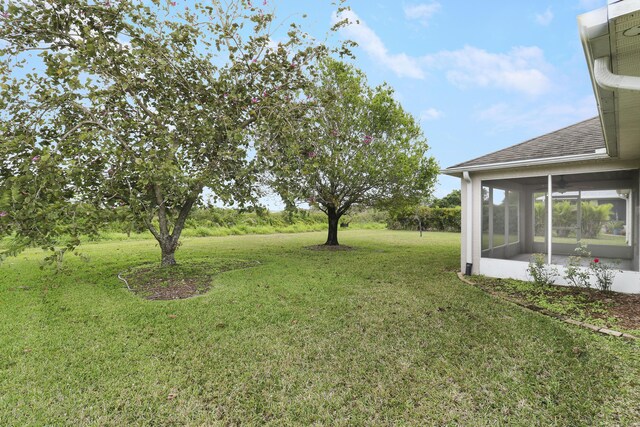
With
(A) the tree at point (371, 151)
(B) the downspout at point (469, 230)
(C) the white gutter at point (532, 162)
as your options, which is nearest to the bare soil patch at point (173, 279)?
(A) the tree at point (371, 151)

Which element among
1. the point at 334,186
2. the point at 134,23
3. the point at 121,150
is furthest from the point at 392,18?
the point at 121,150

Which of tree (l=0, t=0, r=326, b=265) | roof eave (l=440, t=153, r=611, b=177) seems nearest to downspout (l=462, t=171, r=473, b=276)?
roof eave (l=440, t=153, r=611, b=177)

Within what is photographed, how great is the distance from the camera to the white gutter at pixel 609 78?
2.52 meters

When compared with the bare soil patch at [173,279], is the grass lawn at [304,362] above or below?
below

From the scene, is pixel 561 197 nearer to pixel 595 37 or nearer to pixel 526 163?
pixel 526 163

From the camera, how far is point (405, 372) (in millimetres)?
3449

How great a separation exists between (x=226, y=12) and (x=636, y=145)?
8.57 meters

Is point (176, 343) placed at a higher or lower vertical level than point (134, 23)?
lower

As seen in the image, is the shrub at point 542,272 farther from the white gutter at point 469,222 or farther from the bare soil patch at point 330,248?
the bare soil patch at point 330,248

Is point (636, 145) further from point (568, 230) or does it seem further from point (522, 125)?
point (522, 125)

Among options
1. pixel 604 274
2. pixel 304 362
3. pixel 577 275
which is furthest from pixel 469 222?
pixel 304 362

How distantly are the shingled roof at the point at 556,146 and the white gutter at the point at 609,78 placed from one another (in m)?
5.21

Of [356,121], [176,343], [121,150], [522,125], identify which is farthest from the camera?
[522,125]

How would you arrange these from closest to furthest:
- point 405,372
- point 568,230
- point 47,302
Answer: point 405,372 < point 47,302 < point 568,230
